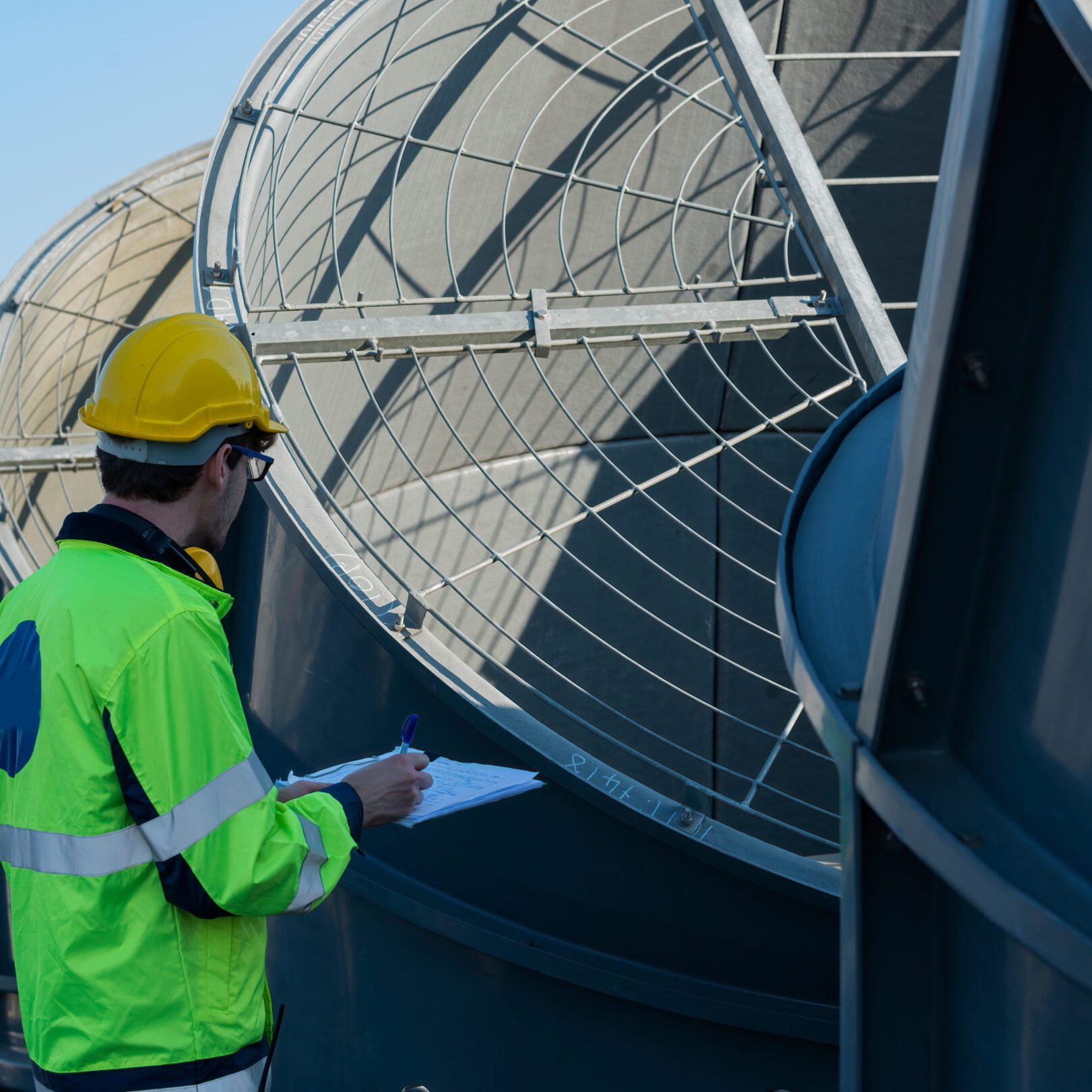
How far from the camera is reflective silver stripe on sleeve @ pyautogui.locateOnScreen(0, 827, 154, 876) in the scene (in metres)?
1.28

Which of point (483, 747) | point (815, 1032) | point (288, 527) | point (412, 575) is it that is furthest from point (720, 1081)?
point (412, 575)

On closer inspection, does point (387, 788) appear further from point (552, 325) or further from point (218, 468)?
point (552, 325)

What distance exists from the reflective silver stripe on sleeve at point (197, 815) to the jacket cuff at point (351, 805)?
8.4 inches

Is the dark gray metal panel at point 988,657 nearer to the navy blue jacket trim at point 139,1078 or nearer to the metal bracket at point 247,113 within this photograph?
the navy blue jacket trim at point 139,1078

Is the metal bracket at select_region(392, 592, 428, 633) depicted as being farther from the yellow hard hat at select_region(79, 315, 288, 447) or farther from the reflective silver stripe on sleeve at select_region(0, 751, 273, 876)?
the reflective silver stripe on sleeve at select_region(0, 751, 273, 876)

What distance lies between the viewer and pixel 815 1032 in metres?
2.31

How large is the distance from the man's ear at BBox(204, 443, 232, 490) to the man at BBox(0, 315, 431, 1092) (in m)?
0.12

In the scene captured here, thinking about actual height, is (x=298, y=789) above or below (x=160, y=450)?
below

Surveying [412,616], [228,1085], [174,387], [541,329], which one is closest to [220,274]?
[541,329]

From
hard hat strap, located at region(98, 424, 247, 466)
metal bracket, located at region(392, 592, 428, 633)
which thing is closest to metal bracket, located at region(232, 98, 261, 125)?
metal bracket, located at region(392, 592, 428, 633)

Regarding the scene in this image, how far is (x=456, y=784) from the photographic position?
1725mm

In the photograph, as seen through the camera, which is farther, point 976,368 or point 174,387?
point 174,387

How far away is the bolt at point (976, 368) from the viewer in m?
0.95

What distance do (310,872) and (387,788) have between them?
0.22 meters
